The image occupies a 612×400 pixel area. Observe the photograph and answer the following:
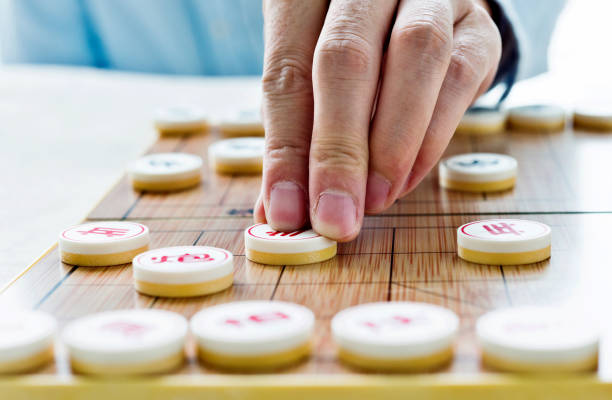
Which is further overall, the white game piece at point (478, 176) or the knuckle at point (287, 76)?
the white game piece at point (478, 176)

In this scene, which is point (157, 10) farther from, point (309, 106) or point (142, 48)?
point (309, 106)

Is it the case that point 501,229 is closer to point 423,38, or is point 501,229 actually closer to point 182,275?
point 423,38

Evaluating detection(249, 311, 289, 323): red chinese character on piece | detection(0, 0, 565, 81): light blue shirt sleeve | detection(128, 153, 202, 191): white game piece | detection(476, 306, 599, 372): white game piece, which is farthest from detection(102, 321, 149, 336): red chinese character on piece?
detection(0, 0, 565, 81): light blue shirt sleeve

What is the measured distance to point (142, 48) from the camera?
2922 millimetres

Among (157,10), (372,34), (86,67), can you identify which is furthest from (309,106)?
(86,67)

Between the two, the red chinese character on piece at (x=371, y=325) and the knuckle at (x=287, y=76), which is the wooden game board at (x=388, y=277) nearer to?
the red chinese character on piece at (x=371, y=325)

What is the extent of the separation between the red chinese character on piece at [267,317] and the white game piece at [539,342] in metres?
0.19

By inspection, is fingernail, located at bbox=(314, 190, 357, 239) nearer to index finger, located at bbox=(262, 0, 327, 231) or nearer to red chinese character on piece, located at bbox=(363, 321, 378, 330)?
index finger, located at bbox=(262, 0, 327, 231)

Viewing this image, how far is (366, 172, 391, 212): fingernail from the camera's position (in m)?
1.10

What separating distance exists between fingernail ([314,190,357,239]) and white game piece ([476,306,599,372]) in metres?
0.32

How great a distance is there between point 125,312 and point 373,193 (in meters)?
0.45

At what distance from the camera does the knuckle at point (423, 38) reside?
3.61ft

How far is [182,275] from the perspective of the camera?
2.90 ft

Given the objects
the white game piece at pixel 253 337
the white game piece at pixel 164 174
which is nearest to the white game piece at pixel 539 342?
the white game piece at pixel 253 337
